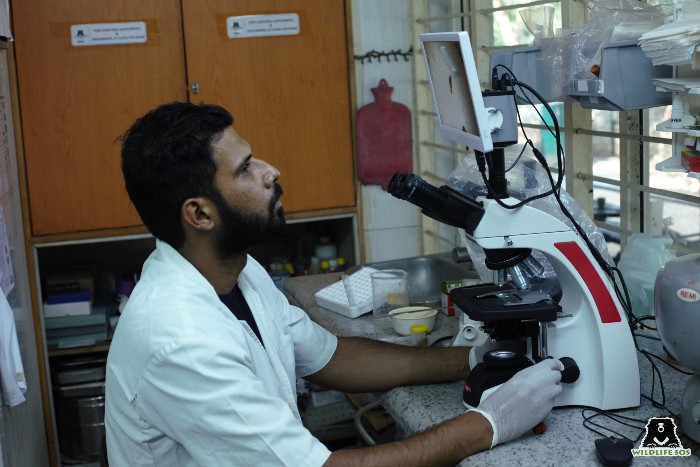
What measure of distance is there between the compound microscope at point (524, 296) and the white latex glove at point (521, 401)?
46mm

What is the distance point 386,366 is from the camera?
1885 millimetres

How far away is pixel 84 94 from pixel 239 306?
1612mm

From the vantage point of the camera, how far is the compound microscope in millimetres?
1570

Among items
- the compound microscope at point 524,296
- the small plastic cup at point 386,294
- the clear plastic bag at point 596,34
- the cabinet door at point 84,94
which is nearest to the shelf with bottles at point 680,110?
the clear plastic bag at point 596,34

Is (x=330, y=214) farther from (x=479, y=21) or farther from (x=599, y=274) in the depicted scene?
(x=599, y=274)

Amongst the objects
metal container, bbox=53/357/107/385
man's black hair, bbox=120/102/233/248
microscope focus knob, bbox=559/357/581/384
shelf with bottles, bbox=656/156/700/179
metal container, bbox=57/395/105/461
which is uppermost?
man's black hair, bbox=120/102/233/248

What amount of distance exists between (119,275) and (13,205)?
36.1 inches

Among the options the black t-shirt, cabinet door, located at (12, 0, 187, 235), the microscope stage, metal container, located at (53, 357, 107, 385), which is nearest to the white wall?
cabinet door, located at (12, 0, 187, 235)

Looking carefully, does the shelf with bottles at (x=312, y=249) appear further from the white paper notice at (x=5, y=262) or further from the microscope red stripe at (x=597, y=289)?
the microscope red stripe at (x=597, y=289)

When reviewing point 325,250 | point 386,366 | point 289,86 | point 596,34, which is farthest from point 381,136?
point 386,366

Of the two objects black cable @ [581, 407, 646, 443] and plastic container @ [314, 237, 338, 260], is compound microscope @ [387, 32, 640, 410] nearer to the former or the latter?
black cable @ [581, 407, 646, 443]

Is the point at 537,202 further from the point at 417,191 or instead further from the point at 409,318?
the point at 417,191

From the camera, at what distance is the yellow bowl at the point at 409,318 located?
2.16 meters

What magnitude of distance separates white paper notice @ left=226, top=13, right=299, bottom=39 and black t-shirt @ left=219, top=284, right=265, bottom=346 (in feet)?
5.33
